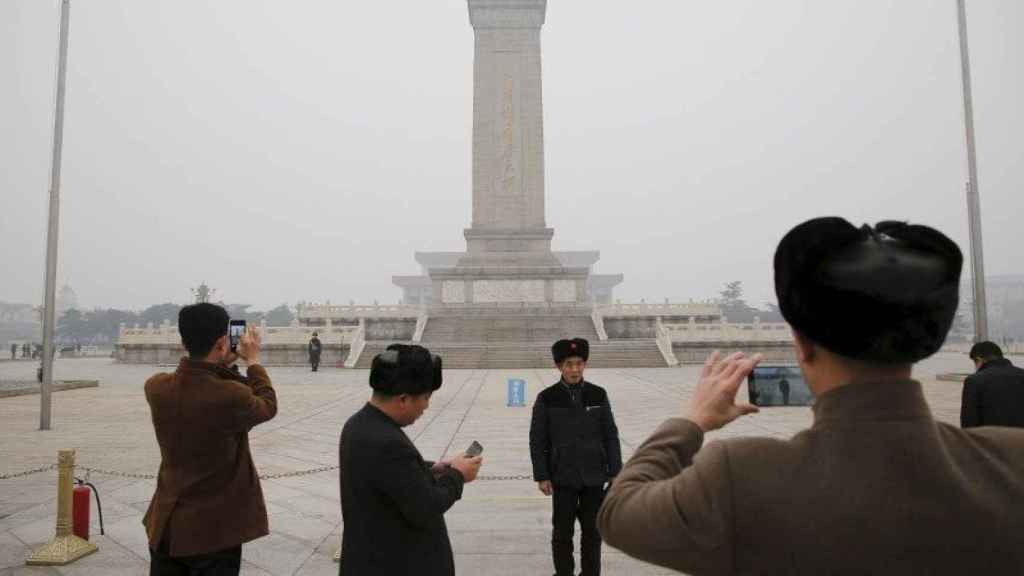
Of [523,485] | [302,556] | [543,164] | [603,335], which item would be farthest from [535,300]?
[302,556]

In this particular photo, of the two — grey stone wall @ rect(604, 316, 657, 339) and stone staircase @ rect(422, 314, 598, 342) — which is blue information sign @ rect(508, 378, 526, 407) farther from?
grey stone wall @ rect(604, 316, 657, 339)

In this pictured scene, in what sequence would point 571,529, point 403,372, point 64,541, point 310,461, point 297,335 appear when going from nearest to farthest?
point 403,372
point 571,529
point 64,541
point 310,461
point 297,335

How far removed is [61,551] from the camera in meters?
4.91

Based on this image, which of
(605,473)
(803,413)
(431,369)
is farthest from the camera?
(803,413)

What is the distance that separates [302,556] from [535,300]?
90.3 feet

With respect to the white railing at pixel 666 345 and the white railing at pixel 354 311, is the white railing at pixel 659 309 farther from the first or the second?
the white railing at pixel 354 311

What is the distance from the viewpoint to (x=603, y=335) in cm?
2925

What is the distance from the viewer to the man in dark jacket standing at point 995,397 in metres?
4.73

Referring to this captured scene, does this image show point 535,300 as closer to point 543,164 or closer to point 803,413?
point 543,164

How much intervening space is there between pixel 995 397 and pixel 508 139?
3058 cm

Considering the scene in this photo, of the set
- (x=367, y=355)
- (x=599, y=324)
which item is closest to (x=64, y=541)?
(x=367, y=355)

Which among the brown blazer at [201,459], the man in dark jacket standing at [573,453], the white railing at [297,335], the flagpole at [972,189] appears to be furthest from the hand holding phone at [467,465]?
the white railing at [297,335]

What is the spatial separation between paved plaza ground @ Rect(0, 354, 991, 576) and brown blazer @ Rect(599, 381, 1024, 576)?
363 centimetres

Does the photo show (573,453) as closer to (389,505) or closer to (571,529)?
(571,529)
